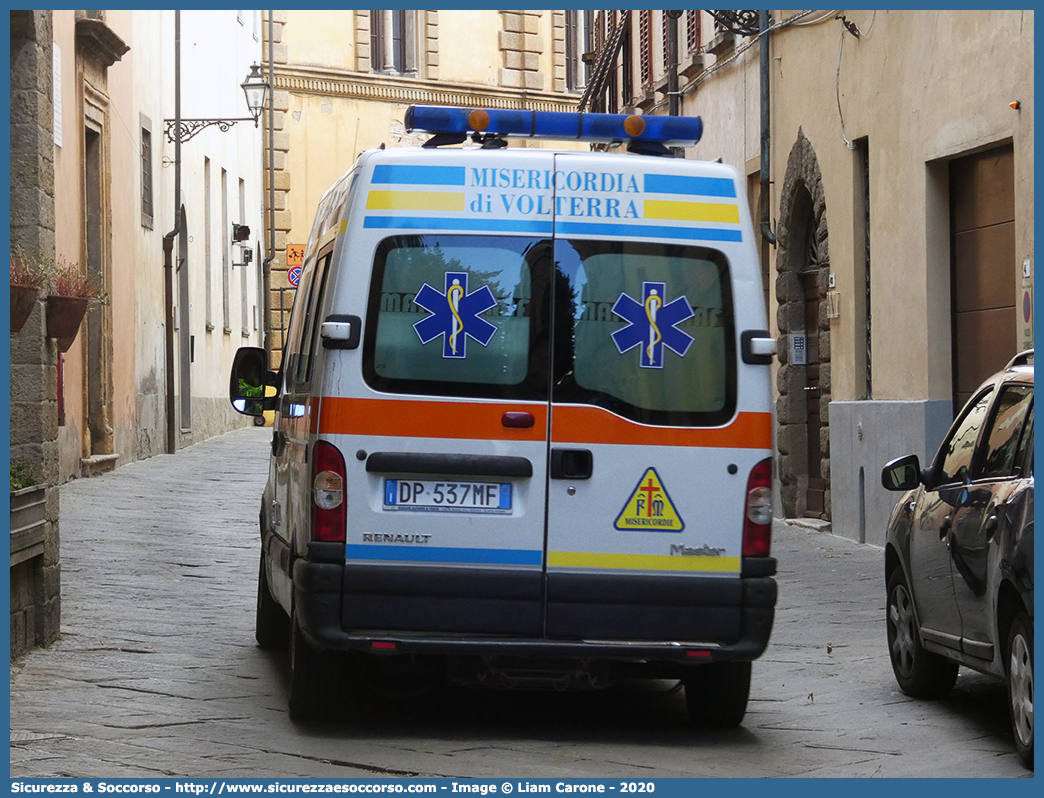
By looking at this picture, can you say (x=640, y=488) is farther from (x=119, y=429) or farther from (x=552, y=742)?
(x=119, y=429)

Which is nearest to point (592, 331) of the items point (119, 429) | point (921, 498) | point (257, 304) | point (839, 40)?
point (921, 498)

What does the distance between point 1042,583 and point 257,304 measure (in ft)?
110

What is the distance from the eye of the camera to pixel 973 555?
6793mm

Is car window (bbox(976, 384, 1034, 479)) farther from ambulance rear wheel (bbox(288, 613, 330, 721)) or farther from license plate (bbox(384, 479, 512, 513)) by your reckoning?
ambulance rear wheel (bbox(288, 613, 330, 721))

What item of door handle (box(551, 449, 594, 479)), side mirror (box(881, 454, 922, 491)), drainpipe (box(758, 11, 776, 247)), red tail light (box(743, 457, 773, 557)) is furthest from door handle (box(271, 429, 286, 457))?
drainpipe (box(758, 11, 776, 247))

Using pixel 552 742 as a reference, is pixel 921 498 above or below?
above

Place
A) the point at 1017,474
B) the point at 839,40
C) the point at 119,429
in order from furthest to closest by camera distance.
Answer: the point at 119,429 < the point at 839,40 < the point at 1017,474

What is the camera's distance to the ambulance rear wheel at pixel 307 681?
6.92 m

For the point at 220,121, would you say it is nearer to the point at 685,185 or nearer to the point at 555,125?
the point at 555,125

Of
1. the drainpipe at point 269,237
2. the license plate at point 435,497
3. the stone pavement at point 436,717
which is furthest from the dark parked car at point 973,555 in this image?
the drainpipe at point 269,237

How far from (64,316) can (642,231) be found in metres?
4.41

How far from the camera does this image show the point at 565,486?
6.62 meters

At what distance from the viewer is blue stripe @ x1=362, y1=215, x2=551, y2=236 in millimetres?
6602

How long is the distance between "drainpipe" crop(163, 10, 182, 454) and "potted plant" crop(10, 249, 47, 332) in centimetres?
1604
